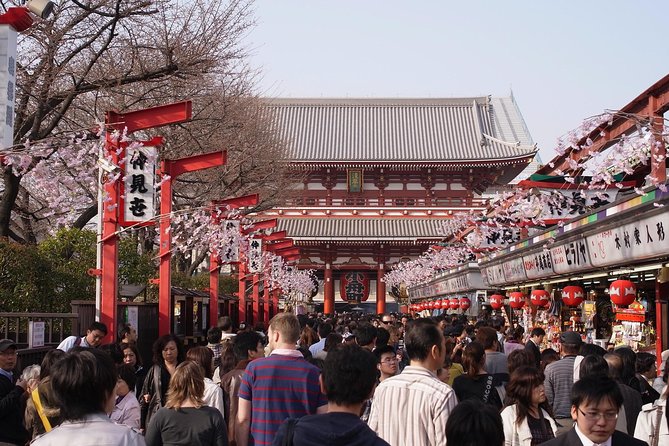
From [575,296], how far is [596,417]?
12.6 meters

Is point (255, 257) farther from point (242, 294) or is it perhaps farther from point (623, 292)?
point (623, 292)

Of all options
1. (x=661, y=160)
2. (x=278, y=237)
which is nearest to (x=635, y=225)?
(x=661, y=160)

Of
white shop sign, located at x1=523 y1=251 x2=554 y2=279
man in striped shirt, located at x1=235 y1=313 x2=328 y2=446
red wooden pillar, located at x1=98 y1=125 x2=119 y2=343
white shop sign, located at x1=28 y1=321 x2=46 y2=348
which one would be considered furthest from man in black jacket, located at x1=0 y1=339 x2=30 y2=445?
white shop sign, located at x1=523 y1=251 x2=554 y2=279

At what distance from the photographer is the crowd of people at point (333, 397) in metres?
4.16

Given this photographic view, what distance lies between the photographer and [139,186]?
1533 cm

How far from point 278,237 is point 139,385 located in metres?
28.6

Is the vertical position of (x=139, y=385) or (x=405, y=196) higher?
(x=405, y=196)

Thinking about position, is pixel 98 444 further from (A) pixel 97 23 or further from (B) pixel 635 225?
(A) pixel 97 23

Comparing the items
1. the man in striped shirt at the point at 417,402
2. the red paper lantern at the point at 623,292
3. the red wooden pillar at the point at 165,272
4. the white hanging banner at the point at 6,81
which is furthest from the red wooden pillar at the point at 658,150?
the red wooden pillar at the point at 165,272

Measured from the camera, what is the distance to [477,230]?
2691 centimetres

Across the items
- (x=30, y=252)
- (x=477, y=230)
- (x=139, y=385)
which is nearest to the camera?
(x=139, y=385)

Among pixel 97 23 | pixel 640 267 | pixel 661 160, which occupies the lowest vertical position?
pixel 640 267

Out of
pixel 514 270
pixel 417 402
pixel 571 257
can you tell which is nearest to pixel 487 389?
pixel 417 402

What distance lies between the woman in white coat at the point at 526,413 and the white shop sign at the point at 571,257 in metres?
8.97
